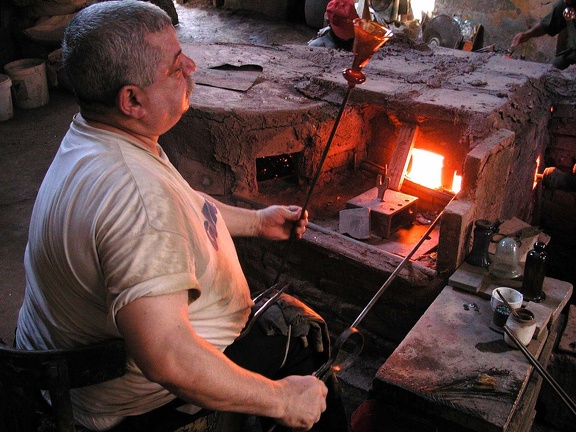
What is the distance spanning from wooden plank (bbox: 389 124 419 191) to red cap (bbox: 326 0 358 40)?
293cm

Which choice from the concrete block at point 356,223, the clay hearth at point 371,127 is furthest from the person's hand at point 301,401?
the concrete block at point 356,223

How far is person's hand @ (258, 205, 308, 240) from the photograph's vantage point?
2988 mm

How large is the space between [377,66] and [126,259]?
4942 millimetres

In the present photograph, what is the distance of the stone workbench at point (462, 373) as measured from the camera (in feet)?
9.23

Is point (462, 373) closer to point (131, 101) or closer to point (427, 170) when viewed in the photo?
point (131, 101)

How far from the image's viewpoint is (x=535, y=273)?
3.63 metres

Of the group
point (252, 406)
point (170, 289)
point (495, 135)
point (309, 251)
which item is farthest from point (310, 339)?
point (495, 135)

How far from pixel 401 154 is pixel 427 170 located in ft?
1.28

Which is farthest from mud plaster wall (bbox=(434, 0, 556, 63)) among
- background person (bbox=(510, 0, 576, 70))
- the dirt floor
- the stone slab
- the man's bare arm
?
the man's bare arm

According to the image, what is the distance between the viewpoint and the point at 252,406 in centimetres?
187

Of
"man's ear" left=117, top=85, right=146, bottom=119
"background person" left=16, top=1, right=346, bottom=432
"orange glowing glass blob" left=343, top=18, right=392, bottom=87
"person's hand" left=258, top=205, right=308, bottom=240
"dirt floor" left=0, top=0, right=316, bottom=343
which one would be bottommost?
"dirt floor" left=0, top=0, right=316, bottom=343

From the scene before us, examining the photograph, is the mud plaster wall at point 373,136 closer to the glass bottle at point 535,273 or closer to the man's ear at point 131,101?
the glass bottle at point 535,273

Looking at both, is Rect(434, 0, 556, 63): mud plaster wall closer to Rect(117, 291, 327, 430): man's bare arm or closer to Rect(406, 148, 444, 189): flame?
Rect(406, 148, 444, 189): flame

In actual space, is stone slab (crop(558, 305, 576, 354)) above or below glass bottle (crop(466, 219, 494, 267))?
below
